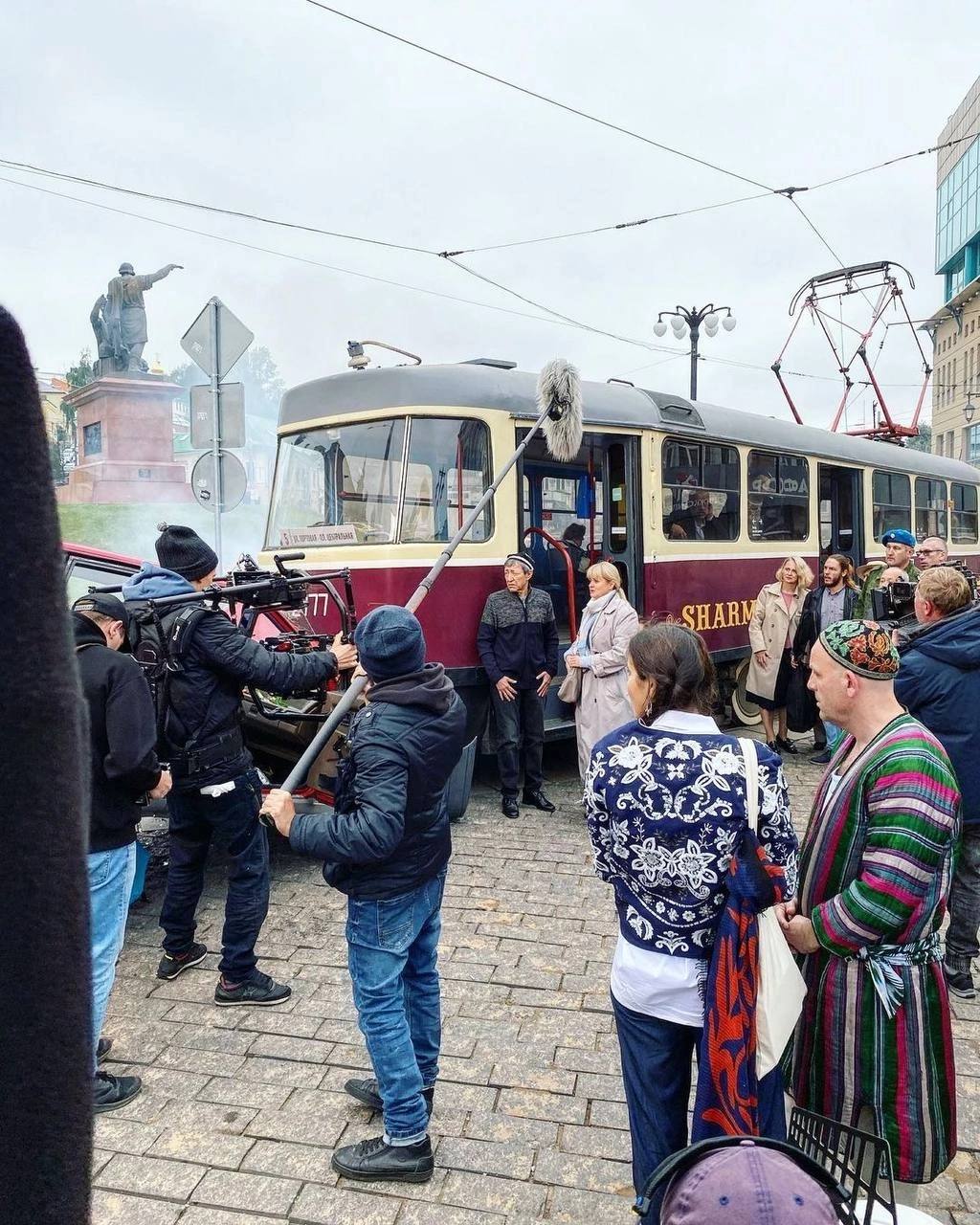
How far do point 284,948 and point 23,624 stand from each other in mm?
4354

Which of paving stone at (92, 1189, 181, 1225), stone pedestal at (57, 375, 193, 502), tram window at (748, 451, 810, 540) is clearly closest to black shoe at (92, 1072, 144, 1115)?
paving stone at (92, 1189, 181, 1225)

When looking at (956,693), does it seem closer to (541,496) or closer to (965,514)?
(541,496)

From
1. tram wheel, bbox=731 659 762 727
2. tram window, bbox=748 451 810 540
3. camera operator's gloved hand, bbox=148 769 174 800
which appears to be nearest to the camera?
camera operator's gloved hand, bbox=148 769 174 800

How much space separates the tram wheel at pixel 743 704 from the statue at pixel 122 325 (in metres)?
20.5

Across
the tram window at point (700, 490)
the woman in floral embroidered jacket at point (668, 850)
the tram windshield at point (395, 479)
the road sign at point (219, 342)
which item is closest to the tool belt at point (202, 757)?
the woman in floral embroidered jacket at point (668, 850)

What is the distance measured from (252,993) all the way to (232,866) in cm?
54

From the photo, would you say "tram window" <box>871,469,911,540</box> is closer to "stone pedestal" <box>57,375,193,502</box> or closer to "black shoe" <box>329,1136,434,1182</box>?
"black shoe" <box>329,1136,434,1182</box>

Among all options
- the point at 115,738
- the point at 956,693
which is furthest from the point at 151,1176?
the point at 956,693

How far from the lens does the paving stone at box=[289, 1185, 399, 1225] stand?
2.63m

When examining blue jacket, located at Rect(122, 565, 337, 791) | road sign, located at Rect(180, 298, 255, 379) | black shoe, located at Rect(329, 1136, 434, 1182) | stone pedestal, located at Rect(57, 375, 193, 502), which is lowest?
black shoe, located at Rect(329, 1136, 434, 1182)

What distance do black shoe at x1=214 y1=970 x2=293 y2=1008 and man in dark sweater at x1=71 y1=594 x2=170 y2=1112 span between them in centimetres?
59

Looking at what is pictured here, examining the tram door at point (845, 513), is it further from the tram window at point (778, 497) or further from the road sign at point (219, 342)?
the road sign at point (219, 342)

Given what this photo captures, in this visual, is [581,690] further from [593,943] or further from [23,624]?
[23,624]

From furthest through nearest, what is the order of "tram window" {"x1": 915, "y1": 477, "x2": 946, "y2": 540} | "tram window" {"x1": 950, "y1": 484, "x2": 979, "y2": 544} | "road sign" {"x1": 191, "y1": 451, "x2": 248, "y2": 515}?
"tram window" {"x1": 950, "y1": 484, "x2": 979, "y2": 544} < "tram window" {"x1": 915, "y1": 477, "x2": 946, "y2": 540} < "road sign" {"x1": 191, "y1": 451, "x2": 248, "y2": 515}
